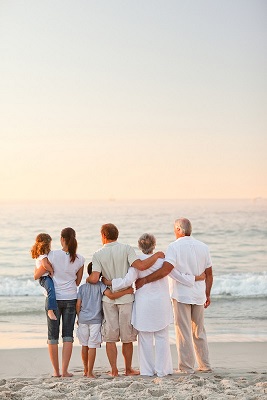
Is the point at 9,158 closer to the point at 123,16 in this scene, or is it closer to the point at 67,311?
the point at 123,16

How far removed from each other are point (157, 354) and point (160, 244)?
70.2 ft

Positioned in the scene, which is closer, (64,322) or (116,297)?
(116,297)

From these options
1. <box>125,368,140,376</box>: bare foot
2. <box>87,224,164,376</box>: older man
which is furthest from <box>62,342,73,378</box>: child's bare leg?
<box>125,368,140,376</box>: bare foot

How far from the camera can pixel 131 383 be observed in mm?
5723

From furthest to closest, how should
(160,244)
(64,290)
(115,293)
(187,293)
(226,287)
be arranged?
1. (160,244)
2. (226,287)
3. (187,293)
4. (64,290)
5. (115,293)

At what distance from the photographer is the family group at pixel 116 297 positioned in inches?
244

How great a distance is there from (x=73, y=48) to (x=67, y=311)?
1938 centimetres

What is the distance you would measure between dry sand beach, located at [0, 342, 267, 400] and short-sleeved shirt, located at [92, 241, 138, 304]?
781 millimetres

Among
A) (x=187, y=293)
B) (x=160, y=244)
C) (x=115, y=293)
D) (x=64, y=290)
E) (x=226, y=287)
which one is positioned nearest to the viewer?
(x=115, y=293)

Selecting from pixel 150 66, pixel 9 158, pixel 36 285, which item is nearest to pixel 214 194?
pixel 150 66

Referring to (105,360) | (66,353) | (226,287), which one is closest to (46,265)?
(66,353)

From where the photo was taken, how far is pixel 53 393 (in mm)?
5422

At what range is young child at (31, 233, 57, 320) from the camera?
621cm

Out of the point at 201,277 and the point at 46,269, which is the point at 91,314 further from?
the point at 201,277
